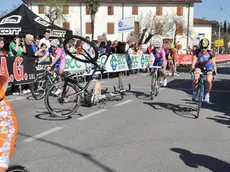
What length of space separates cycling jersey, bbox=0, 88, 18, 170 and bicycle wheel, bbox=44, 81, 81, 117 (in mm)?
5163

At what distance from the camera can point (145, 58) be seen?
24.3 m

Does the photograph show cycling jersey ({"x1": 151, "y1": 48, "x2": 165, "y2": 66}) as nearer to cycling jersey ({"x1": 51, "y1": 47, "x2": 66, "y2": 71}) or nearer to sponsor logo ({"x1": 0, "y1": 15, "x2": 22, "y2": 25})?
cycling jersey ({"x1": 51, "y1": 47, "x2": 66, "y2": 71})

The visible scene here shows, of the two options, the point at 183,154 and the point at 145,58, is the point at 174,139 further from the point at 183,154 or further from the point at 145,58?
the point at 145,58

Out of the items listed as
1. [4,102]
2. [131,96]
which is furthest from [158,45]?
[4,102]

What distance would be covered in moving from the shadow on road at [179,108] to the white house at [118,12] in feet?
204

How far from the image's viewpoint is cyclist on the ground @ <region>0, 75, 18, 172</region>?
2725 millimetres

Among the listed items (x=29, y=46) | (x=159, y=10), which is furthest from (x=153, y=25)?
(x=29, y=46)

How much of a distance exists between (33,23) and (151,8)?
199 feet

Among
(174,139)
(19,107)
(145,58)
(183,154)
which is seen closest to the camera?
(183,154)

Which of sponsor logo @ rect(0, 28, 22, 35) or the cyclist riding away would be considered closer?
the cyclist riding away

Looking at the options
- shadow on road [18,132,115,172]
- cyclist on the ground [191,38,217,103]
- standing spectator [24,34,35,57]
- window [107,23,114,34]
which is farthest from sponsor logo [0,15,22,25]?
window [107,23,114,34]

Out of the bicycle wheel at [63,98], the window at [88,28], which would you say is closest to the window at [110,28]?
the window at [88,28]

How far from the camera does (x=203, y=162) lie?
514 cm

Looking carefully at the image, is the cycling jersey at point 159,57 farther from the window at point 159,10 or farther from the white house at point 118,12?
the window at point 159,10
